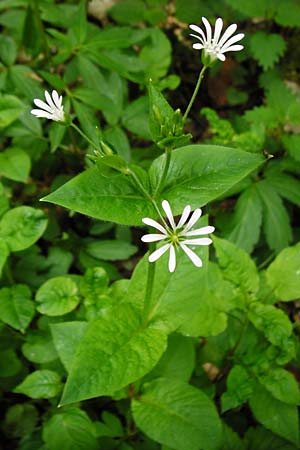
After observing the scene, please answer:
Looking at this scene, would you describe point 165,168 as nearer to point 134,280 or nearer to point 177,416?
point 134,280

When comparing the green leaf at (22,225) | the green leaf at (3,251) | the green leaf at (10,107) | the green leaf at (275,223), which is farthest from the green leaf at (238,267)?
the green leaf at (10,107)

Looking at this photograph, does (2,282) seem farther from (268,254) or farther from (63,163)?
(268,254)

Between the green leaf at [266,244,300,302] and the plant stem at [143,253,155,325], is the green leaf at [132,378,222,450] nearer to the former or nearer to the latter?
the plant stem at [143,253,155,325]

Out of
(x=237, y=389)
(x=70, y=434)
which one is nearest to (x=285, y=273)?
(x=237, y=389)

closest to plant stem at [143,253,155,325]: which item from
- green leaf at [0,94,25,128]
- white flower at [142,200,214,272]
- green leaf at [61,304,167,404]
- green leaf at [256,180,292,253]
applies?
green leaf at [61,304,167,404]

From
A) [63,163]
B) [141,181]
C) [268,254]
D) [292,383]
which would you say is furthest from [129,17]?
[292,383]
